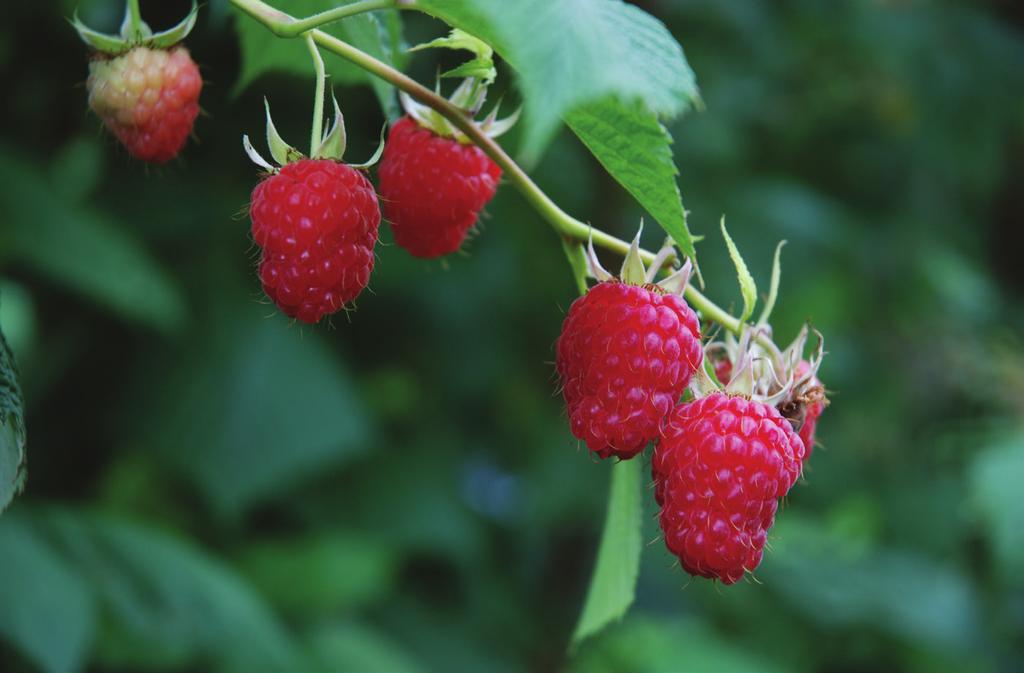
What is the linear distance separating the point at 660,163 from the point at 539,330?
2.03 metres

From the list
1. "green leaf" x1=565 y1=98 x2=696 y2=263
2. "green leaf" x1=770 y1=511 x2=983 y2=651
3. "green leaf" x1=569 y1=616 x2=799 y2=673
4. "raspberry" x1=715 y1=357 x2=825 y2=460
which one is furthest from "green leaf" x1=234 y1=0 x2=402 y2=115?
"green leaf" x1=770 y1=511 x2=983 y2=651

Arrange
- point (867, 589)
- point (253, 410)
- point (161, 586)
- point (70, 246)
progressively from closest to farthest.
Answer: point (161, 586)
point (70, 246)
point (253, 410)
point (867, 589)

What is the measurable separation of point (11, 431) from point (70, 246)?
3.75 ft

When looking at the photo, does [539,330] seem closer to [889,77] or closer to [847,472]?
[847,472]

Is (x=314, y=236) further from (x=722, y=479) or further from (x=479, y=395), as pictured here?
(x=479, y=395)

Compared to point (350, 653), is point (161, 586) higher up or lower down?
higher up

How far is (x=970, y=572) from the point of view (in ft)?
8.44

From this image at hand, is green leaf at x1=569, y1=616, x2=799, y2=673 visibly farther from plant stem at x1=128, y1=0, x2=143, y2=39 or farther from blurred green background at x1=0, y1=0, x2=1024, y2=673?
plant stem at x1=128, y1=0, x2=143, y2=39

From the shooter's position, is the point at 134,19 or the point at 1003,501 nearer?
the point at 134,19

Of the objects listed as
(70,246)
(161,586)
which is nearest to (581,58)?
(161,586)

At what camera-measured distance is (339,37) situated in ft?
2.09

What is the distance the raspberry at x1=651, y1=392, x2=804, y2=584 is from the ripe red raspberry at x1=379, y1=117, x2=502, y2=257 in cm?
17

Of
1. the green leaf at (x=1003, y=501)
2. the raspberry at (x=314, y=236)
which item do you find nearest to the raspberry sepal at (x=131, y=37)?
the raspberry at (x=314, y=236)

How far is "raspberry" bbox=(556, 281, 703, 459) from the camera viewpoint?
535mm
